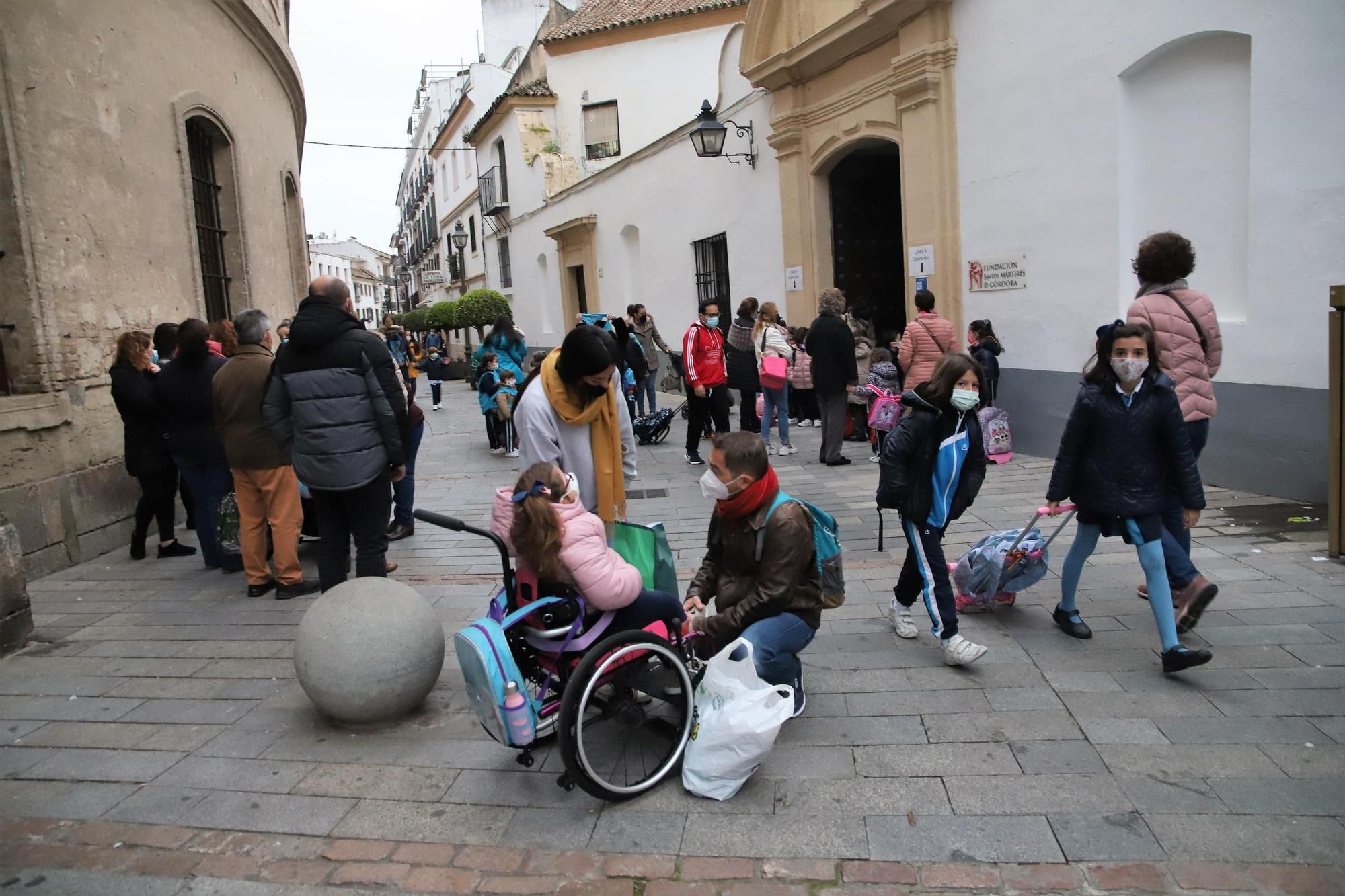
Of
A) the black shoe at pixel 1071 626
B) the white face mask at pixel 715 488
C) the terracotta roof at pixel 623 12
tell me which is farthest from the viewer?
the terracotta roof at pixel 623 12

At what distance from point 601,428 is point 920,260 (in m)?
7.17

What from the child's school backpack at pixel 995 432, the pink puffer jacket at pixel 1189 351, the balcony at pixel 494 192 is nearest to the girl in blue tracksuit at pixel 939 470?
the pink puffer jacket at pixel 1189 351

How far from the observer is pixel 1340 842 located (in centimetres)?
290

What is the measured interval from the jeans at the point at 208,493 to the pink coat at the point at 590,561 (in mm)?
4067

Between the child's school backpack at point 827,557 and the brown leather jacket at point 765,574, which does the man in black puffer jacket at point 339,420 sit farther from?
the child's school backpack at point 827,557

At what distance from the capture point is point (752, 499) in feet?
11.7

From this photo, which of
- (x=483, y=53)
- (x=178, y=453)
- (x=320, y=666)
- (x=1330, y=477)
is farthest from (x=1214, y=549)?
(x=483, y=53)

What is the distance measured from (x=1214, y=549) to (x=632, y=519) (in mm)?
4126

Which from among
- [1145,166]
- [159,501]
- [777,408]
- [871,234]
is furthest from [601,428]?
[871,234]

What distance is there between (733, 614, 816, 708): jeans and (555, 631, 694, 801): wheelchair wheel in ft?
0.99

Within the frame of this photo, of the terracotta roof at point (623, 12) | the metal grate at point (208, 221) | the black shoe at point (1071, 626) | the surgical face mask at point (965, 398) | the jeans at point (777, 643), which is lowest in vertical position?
the black shoe at point (1071, 626)

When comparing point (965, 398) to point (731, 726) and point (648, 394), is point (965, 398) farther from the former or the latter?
point (648, 394)

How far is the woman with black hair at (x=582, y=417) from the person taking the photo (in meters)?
4.10

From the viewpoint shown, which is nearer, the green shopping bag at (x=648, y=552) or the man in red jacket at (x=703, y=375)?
the green shopping bag at (x=648, y=552)
